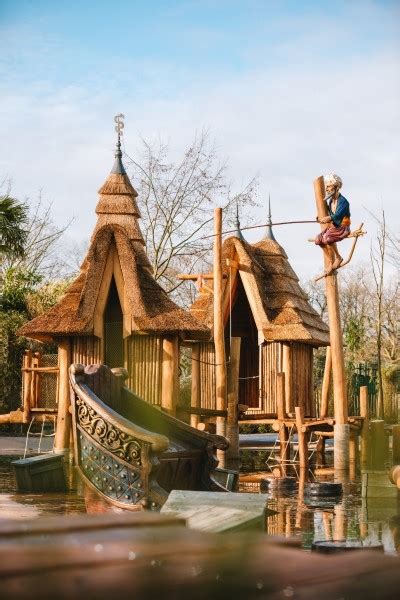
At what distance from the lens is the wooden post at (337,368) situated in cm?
1538

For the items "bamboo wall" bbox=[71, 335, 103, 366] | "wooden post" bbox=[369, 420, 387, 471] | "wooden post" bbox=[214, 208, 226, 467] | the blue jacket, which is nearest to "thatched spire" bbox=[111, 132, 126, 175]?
"wooden post" bbox=[214, 208, 226, 467]

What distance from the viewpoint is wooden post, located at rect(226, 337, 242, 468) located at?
15.7m

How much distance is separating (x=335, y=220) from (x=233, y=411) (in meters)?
3.47

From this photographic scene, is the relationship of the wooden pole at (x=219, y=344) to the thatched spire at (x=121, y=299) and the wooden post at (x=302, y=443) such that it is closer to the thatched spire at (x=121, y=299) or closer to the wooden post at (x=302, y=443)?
the thatched spire at (x=121, y=299)

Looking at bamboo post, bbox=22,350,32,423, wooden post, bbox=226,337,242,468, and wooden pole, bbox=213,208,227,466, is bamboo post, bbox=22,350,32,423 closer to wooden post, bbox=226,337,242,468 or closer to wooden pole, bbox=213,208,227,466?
wooden pole, bbox=213,208,227,466

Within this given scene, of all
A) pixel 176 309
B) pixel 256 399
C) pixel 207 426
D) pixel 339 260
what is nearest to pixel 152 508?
pixel 339 260

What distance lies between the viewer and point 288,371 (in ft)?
68.7

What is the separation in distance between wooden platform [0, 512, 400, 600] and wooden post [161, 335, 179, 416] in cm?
1499

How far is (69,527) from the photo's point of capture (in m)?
1.39

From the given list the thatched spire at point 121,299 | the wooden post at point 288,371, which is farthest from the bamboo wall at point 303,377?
the thatched spire at point 121,299

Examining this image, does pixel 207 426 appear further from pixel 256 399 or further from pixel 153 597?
pixel 153 597

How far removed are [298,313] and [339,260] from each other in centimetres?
617

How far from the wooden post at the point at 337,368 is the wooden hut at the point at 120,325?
2550 millimetres

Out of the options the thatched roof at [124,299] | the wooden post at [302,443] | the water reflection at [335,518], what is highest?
the thatched roof at [124,299]
